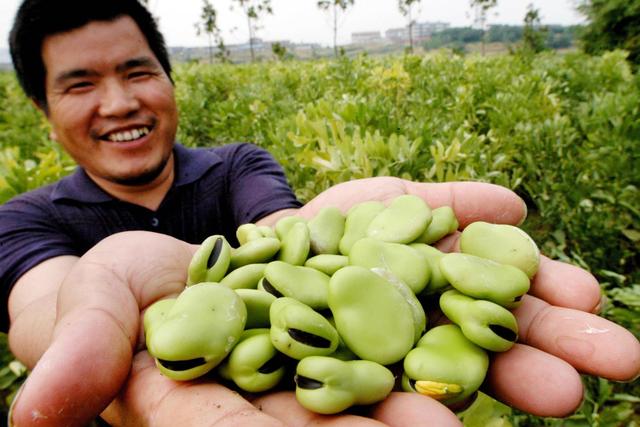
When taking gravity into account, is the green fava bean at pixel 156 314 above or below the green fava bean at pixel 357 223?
below

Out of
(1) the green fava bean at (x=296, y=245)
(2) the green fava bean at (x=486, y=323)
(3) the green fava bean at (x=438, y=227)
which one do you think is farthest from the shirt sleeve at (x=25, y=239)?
(2) the green fava bean at (x=486, y=323)

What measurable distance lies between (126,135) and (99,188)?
10.8 inches

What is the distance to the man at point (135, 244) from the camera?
3.13ft

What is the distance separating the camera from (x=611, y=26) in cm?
1377

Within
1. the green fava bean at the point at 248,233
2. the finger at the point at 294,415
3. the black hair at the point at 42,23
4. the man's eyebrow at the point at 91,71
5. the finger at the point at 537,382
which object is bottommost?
the finger at the point at 537,382

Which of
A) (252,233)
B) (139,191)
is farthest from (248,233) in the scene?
(139,191)

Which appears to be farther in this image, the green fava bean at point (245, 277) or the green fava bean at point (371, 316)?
the green fava bean at point (245, 277)

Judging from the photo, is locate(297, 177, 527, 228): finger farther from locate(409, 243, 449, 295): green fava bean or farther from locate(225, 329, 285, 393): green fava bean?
locate(225, 329, 285, 393): green fava bean

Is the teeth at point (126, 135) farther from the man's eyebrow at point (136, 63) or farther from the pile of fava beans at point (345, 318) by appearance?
the pile of fava beans at point (345, 318)

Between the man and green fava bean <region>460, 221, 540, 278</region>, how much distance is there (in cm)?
11

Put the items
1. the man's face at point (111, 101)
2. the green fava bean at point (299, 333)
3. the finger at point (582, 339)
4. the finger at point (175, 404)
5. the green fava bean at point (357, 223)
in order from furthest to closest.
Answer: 1. the man's face at point (111, 101)
2. the green fava bean at point (357, 223)
3. the finger at point (582, 339)
4. the green fava bean at point (299, 333)
5. the finger at point (175, 404)

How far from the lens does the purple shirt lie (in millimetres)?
1818

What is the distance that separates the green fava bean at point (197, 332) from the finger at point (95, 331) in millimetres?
90

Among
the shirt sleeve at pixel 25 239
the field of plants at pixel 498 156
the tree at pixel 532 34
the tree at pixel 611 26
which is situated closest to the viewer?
the shirt sleeve at pixel 25 239
